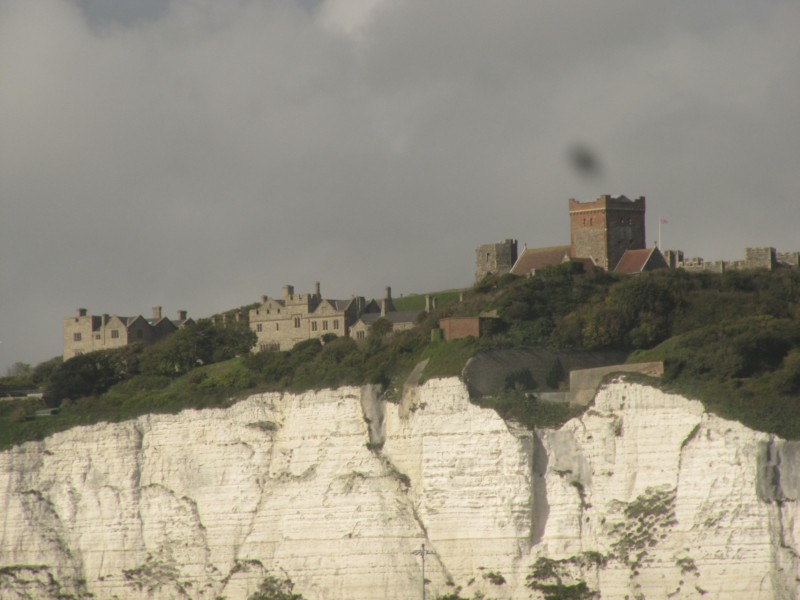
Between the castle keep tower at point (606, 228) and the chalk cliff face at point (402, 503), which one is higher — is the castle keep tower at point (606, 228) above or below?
above

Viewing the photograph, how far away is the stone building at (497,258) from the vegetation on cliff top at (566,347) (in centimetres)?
844

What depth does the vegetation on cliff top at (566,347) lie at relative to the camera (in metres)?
62.8

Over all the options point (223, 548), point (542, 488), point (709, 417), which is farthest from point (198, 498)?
point (709, 417)

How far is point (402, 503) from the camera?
220ft

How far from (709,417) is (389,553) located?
508 inches

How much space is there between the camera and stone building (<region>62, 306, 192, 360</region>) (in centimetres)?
10481

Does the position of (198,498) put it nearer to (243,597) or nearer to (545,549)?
(243,597)

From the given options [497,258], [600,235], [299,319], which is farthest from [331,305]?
[600,235]

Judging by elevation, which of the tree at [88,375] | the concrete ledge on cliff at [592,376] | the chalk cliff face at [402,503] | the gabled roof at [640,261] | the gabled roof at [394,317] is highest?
the gabled roof at [640,261]

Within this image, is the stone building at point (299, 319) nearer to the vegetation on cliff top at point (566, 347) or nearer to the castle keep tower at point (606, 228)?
the vegetation on cliff top at point (566, 347)

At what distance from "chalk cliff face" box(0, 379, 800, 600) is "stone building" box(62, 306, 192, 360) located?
27.5 meters

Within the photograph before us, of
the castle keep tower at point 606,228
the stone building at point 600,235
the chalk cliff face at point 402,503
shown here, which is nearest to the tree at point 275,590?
the chalk cliff face at point 402,503

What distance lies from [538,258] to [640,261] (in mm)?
5561

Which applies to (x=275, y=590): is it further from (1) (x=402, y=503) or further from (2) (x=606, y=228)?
(2) (x=606, y=228)
